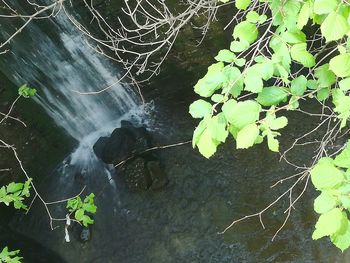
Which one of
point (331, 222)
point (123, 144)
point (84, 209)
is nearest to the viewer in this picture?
point (331, 222)

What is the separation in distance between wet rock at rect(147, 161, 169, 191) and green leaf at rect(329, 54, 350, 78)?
3810mm

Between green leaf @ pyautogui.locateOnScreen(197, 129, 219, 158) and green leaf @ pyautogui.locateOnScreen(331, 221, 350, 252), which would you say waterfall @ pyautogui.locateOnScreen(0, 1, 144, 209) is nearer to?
green leaf @ pyautogui.locateOnScreen(197, 129, 219, 158)

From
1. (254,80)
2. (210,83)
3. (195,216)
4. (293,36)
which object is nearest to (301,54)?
(293,36)

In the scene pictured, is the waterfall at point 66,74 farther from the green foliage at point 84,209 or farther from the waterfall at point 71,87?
the green foliage at point 84,209

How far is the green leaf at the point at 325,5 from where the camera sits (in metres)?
1.24

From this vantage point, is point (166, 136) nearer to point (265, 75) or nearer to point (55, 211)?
point (55, 211)

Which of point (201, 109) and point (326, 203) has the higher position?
point (201, 109)

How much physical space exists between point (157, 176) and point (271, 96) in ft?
12.2

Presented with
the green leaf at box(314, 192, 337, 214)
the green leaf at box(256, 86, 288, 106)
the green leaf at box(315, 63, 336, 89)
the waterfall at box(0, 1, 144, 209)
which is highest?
the green leaf at box(256, 86, 288, 106)

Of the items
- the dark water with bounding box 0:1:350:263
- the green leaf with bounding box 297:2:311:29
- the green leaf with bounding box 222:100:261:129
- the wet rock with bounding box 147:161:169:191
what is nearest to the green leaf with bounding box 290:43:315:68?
the green leaf with bounding box 297:2:311:29

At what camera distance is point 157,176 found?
199 inches

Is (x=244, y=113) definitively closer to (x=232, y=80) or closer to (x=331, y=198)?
(x=232, y=80)

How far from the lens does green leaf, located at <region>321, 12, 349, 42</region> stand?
1258mm

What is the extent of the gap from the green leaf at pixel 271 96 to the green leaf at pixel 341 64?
209 millimetres
